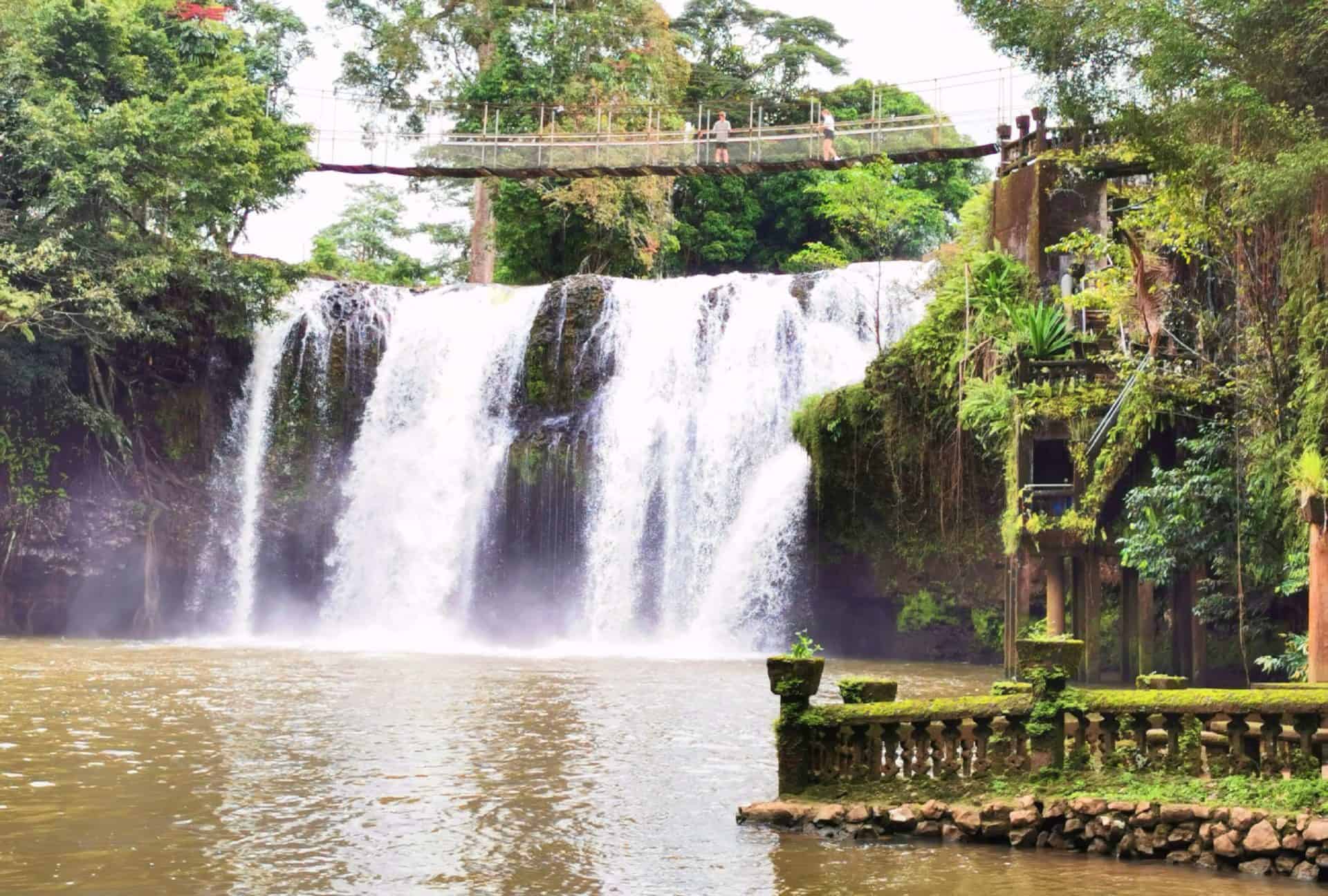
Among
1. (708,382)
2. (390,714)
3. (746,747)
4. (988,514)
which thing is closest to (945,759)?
(746,747)

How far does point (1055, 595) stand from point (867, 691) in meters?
9.31

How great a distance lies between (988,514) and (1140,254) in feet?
23.1

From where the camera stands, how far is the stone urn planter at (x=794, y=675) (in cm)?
1033

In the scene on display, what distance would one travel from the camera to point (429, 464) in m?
30.0

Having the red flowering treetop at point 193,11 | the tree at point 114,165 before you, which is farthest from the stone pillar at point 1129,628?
the red flowering treetop at point 193,11

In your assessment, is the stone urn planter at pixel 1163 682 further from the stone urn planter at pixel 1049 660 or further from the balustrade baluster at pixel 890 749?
the balustrade baluster at pixel 890 749

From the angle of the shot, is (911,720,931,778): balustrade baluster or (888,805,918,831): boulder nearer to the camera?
(888,805,918,831): boulder

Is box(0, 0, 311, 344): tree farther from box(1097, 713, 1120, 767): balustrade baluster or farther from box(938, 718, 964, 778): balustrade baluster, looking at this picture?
box(1097, 713, 1120, 767): balustrade baluster

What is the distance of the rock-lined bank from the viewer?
860 centimetres

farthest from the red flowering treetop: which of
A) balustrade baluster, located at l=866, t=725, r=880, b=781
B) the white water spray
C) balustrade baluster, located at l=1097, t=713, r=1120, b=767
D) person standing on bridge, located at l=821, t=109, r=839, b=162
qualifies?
balustrade baluster, located at l=1097, t=713, r=1120, b=767

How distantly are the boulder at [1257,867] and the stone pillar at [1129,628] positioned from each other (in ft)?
39.2

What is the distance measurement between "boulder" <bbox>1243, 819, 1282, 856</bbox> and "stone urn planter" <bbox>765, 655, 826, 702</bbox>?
2861mm

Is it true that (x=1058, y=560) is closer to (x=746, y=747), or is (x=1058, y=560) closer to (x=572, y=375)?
(x=746, y=747)

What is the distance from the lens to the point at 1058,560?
19531 mm
